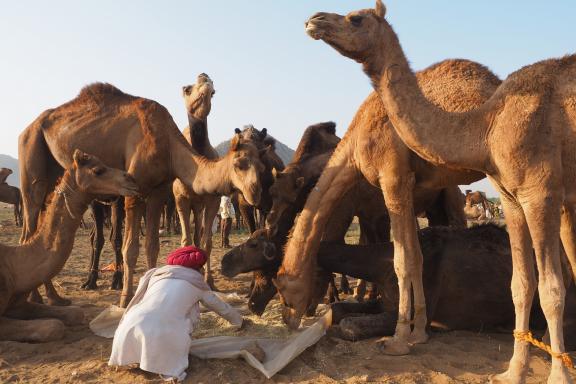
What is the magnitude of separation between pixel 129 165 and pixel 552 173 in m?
5.37

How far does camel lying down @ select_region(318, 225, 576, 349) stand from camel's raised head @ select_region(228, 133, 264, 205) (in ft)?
5.03

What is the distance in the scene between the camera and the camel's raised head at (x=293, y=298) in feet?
18.6

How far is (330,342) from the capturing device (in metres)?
5.21

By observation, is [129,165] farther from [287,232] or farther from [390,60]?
[390,60]

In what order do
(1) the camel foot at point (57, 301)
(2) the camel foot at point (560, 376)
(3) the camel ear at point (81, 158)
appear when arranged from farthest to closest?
(1) the camel foot at point (57, 301)
(3) the camel ear at point (81, 158)
(2) the camel foot at point (560, 376)

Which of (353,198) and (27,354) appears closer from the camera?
(27,354)

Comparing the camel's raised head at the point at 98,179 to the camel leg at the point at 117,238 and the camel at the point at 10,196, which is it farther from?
the camel at the point at 10,196

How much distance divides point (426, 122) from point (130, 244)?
4.50 metres

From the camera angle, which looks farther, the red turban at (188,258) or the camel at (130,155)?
the camel at (130,155)

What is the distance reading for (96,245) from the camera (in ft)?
30.7

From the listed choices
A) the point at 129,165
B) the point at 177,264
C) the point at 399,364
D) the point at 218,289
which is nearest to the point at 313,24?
the point at 177,264

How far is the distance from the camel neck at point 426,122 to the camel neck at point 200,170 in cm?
278

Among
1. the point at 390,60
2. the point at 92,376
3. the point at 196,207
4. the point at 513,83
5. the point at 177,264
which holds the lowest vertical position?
the point at 92,376

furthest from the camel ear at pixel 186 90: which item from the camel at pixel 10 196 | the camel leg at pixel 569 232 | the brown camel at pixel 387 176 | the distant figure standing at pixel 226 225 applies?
the camel at pixel 10 196
